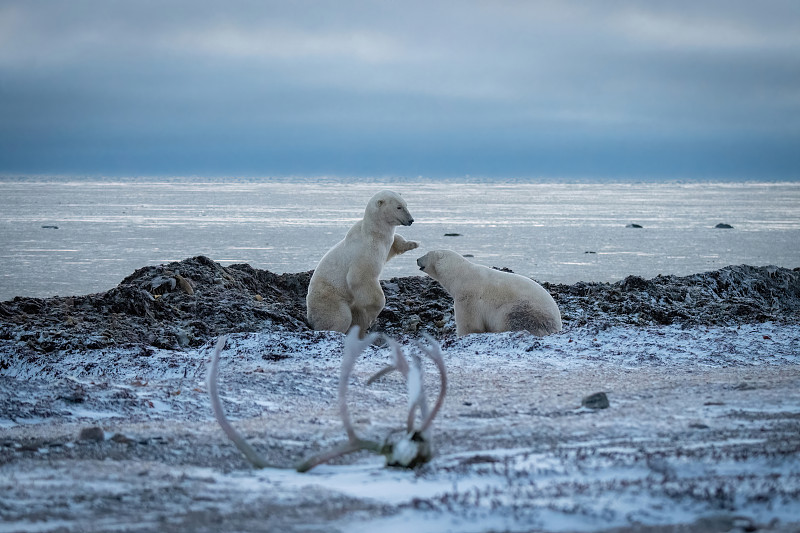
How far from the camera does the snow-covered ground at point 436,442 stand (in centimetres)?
282

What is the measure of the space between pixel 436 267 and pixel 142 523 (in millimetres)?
5364

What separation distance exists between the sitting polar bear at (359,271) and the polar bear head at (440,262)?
0.25 metres

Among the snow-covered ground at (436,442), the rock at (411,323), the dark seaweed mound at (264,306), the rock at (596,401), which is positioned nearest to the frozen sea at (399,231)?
the dark seaweed mound at (264,306)

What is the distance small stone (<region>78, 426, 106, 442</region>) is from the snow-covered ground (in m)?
0.01

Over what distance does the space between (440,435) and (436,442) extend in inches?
5.3

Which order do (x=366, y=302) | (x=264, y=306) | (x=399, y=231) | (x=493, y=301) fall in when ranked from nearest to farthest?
(x=493, y=301) → (x=366, y=302) → (x=264, y=306) → (x=399, y=231)

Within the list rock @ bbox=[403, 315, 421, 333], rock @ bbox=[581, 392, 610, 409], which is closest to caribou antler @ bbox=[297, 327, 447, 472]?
rock @ bbox=[581, 392, 610, 409]

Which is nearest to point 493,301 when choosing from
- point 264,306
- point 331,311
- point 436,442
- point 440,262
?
point 440,262

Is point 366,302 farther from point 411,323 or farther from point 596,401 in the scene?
point 596,401

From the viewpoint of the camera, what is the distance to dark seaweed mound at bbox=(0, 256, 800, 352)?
727 centimetres

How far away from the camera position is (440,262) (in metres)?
7.89

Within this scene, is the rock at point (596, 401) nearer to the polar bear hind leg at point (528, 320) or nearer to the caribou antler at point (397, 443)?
the caribou antler at point (397, 443)

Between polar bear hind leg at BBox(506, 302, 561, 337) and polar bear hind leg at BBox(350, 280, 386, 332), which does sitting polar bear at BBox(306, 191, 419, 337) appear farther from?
polar bear hind leg at BBox(506, 302, 561, 337)

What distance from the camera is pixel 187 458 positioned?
3.67 meters
